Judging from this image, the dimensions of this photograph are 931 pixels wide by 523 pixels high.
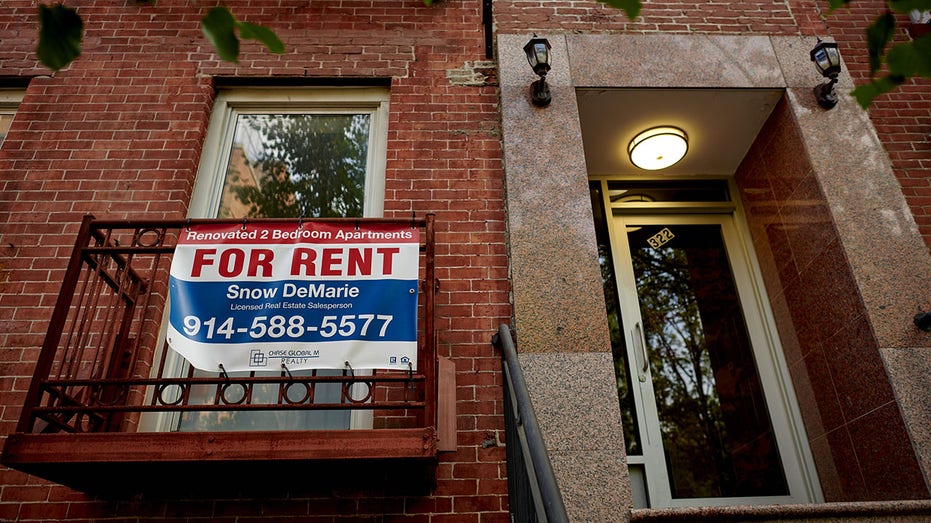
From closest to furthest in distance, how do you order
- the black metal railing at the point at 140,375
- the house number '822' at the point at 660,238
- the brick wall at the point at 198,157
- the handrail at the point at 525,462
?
the handrail at the point at 525,462 < the black metal railing at the point at 140,375 < the brick wall at the point at 198,157 < the house number '822' at the point at 660,238

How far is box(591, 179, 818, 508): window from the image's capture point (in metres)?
3.89

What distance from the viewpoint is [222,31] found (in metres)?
1.69

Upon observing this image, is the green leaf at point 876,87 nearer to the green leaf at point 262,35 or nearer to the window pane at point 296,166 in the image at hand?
the green leaf at point 262,35

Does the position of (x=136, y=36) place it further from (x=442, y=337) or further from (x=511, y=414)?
(x=511, y=414)

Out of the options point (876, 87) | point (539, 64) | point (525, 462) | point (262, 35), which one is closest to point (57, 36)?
point (262, 35)

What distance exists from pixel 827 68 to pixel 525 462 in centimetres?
346

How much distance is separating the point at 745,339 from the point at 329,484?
3.00m

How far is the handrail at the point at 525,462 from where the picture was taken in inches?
76.3

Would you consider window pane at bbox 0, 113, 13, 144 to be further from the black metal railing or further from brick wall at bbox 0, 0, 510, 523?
the black metal railing

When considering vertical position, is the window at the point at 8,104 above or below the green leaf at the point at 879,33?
above

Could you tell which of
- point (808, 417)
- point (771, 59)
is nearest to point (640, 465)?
point (808, 417)

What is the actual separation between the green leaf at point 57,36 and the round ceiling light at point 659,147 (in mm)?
3877

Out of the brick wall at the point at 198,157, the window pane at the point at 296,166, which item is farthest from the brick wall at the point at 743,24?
the window pane at the point at 296,166

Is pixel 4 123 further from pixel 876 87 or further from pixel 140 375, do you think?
pixel 876 87
